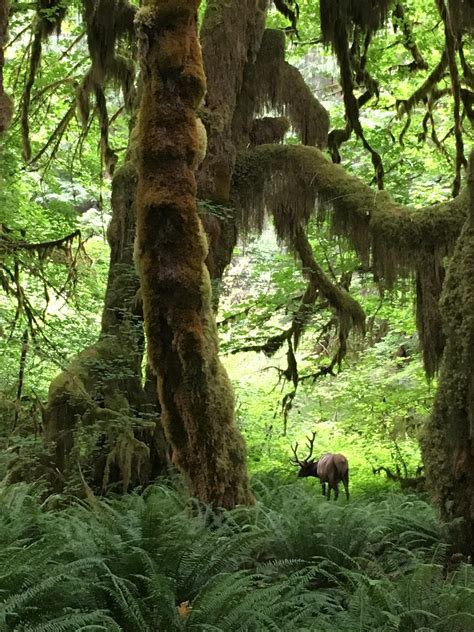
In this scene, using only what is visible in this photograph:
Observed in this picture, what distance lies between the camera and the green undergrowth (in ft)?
10.7

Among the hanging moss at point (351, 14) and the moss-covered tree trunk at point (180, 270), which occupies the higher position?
the hanging moss at point (351, 14)

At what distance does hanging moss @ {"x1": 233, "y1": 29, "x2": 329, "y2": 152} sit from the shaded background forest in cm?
2

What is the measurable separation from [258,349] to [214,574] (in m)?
6.92

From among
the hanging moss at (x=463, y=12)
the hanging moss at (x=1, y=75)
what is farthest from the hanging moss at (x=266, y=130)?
the hanging moss at (x=1, y=75)

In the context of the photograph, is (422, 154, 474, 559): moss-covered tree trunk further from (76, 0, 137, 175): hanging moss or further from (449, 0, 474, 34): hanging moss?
(76, 0, 137, 175): hanging moss

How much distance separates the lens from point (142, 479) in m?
7.73

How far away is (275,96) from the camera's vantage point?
8805 mm

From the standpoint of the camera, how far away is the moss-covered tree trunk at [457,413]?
4.54 m

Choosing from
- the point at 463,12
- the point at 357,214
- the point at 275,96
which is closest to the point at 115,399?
the point at 357,214

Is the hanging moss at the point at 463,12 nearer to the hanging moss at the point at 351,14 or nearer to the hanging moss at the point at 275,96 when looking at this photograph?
the hanging moss at the point at 351,14

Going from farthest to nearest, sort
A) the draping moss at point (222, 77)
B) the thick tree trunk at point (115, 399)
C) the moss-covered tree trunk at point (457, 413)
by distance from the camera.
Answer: the draping moss at point (222, 77) → the thick tree trunk at point (115, 399) → the moss-covered tree trunk at point (457, 413)

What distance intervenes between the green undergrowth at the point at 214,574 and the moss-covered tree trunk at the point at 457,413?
26cm

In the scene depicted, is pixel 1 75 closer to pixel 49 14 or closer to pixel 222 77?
pixel 222 77

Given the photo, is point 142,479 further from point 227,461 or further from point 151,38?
point 151,38
